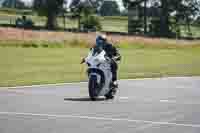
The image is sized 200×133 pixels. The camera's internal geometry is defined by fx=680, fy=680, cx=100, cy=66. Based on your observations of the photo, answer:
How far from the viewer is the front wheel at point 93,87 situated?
17062mm

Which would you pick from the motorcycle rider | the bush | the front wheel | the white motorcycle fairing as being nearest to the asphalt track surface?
the front wheel

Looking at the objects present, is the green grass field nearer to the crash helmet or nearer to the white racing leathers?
the crash helmet

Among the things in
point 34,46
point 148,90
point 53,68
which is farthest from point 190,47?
point 148,90

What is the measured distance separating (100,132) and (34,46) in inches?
1630

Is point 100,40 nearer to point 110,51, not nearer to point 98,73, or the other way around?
point 110,51

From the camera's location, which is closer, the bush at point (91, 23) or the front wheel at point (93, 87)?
the front wheel at point (93, 87)

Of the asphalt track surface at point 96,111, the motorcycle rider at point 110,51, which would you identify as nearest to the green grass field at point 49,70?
the asphalt track surface at point 96,111

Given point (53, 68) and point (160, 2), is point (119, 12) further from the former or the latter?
point (53, 68)

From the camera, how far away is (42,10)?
95.1 m

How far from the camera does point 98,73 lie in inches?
683

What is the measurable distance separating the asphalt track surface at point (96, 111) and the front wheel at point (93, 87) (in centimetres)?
23

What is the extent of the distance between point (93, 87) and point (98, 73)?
1.30 feet

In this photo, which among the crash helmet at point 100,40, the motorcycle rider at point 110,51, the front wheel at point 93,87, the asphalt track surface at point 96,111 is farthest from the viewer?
the motorcycle rider at point 110,51

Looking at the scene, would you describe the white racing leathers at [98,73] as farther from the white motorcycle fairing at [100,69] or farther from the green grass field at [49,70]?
the green grass field at [49,70]
